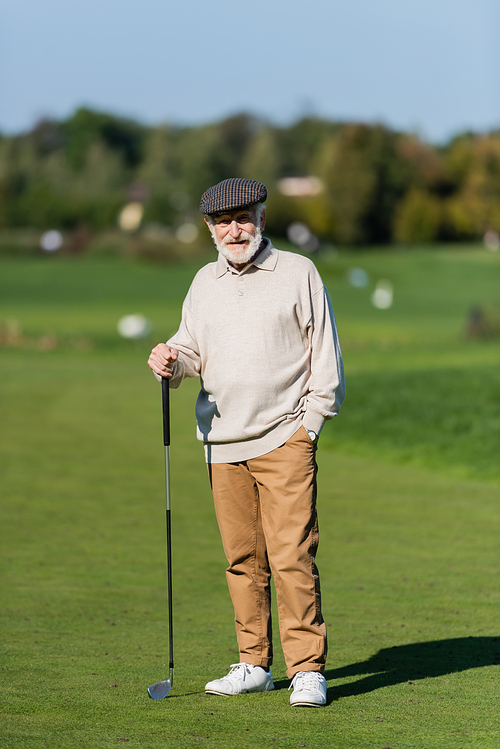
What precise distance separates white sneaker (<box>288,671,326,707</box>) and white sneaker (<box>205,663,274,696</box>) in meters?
0.20

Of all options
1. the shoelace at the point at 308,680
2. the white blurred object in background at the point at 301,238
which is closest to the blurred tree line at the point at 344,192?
the white blurred object in background at the point at 301,238

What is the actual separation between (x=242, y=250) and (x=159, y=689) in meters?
1.65

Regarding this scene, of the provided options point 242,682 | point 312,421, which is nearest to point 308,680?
point 242,682

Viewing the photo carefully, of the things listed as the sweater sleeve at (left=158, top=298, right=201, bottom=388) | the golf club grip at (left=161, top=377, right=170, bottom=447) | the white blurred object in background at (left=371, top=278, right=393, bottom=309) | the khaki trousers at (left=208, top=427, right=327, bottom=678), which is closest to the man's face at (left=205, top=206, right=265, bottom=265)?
the sweater sleeve at (left=158, top=298, right=201, bottom=388)

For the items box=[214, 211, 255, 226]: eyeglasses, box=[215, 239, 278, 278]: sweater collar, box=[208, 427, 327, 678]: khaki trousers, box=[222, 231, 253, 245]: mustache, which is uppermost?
box=[214, 211, 255, 226]: eyeglasses

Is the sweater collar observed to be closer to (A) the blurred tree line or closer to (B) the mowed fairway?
(B) the mowed fairway

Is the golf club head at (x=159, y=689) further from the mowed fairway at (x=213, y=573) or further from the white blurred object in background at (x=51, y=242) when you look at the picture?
the white blurred object in background at (x=51, y=242)

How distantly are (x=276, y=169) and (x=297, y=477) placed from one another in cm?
9080

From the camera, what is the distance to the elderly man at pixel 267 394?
3.91m

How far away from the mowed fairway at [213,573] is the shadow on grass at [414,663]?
0.02 metres

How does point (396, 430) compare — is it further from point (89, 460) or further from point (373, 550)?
point (373, 550)

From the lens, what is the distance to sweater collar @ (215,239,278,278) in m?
3.97

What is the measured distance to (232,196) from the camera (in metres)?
3.93

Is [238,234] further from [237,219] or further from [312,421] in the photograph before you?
[312,421]
